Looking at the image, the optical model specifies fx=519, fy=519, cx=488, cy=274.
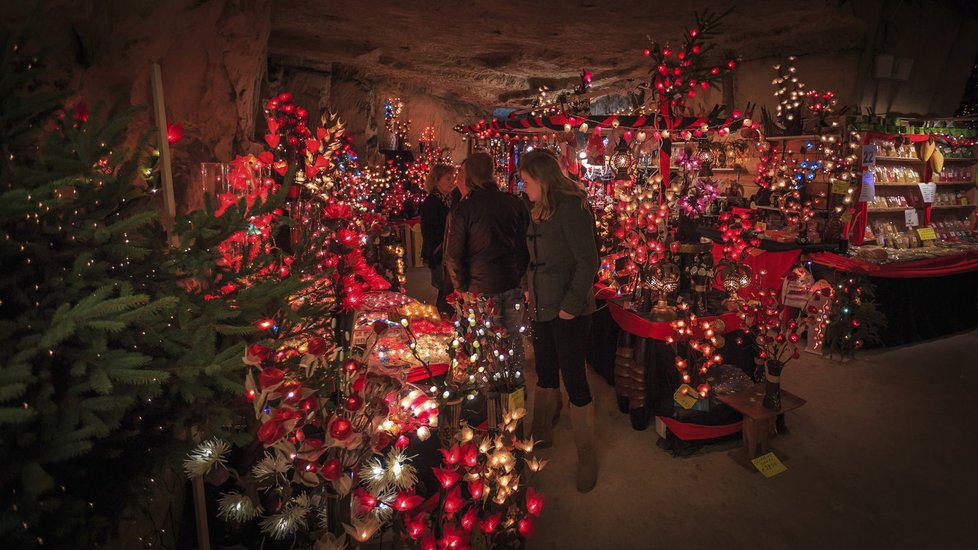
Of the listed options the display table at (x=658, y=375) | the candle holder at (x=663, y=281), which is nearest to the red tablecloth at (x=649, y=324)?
the display table at (x=658, y=375)

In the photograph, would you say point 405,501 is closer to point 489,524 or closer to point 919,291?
point 489,524

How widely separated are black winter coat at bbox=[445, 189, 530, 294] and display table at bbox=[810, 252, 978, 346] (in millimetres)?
3257

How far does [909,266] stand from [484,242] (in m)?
4.27

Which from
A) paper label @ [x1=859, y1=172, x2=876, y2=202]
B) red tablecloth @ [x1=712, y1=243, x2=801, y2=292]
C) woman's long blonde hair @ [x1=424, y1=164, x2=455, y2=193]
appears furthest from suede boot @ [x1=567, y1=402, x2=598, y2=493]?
paper label @ [x1=859, y1=172, x2=876, y2=202]

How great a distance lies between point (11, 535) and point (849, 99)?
22.9 ft

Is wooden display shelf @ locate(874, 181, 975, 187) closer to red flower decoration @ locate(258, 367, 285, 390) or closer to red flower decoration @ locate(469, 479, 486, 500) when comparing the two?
red flower decoration @ locate(469, 479, 486, 500)

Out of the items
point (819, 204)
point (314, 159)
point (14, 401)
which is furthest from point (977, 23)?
point (14, 401)

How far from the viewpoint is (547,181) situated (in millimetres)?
2551

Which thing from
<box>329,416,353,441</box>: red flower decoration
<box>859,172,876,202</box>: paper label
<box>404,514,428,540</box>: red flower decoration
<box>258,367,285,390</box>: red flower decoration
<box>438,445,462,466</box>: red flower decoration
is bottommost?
<box>404,514,428,540</box>: red flower decoration

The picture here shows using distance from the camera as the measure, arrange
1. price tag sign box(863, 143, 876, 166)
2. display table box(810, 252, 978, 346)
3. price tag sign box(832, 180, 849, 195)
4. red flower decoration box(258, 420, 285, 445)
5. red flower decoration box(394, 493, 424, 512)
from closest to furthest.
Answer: red flower decoration box(258, 420, 285, 445) < red flower decoration box(394, 493, 424, 512) < display table box(810, 252, 978, 346) < price tag sign box(832, 180, 849, 195) < price tag sign box(863, 143, 876, 166)

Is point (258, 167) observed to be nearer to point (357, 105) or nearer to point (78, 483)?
point (78, 483)

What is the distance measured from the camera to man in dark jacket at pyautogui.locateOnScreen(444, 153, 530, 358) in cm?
296

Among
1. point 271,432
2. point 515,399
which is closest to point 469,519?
point 515,399

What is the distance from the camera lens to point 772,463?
2883mm
